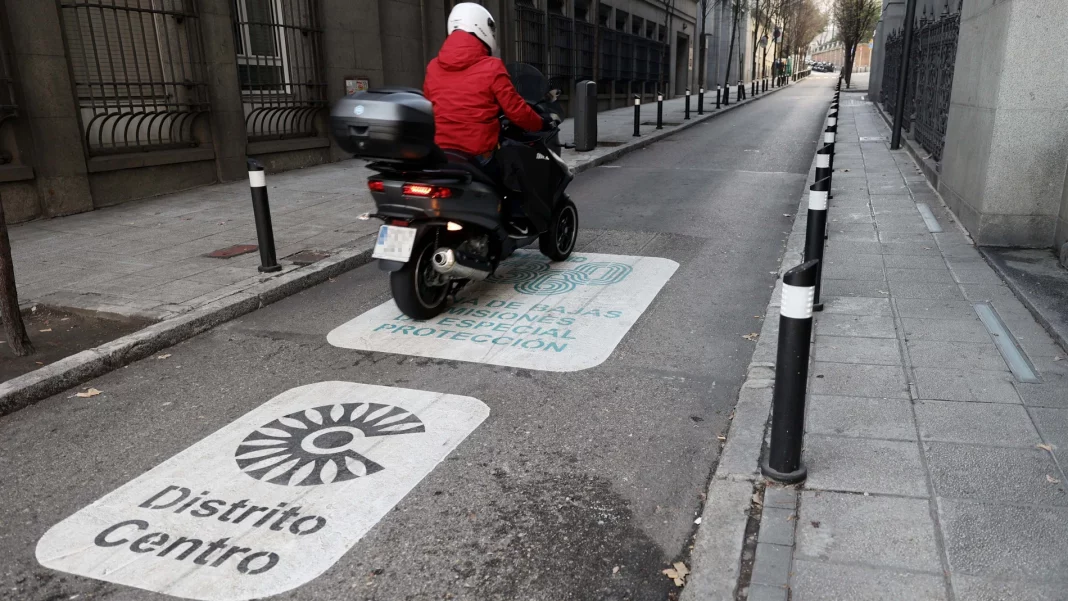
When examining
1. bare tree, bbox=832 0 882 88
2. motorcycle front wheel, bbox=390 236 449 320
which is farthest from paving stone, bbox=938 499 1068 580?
bare tree, bbox=832 0 882 88

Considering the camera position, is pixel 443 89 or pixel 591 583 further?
pixel 443 89

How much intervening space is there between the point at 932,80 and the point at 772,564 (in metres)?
11.9

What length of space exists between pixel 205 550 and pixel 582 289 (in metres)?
3.81

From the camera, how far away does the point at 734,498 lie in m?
3.07

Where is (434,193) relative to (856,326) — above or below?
above

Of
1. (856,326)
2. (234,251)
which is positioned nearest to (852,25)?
(234,251)

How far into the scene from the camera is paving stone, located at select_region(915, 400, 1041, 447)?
3.42 m

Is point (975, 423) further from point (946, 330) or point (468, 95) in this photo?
point (468, 95)

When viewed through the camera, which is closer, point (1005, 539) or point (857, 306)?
point (1005, 539)

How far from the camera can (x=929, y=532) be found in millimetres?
2760

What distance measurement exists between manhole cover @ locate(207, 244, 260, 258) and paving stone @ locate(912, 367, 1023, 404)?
5.65 m

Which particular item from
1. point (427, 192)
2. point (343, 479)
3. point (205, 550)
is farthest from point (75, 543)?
point (427, 192)

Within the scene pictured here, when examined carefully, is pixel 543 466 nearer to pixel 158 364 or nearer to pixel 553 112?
pixel 158 364

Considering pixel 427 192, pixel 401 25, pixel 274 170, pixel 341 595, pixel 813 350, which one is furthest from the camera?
pixel 401 25
